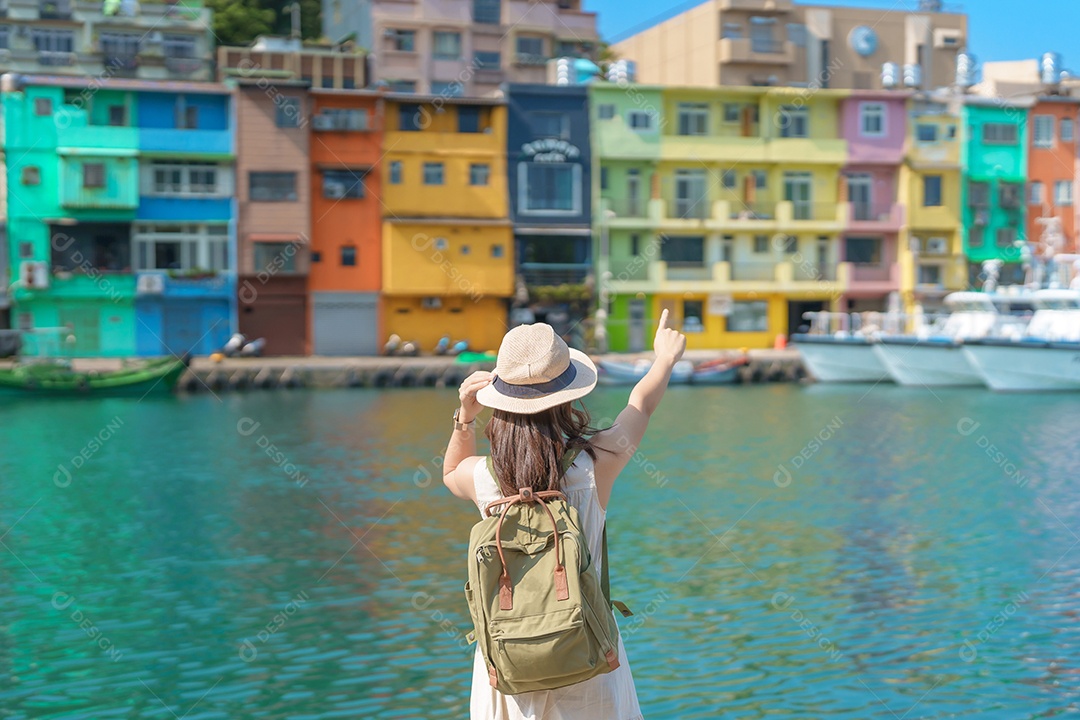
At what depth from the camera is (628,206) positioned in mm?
52531

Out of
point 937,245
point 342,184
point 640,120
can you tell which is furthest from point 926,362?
point 342,184

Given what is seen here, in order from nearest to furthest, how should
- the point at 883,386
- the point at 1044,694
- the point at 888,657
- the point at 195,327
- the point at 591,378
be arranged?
the point at 591,378 → the point at 1044,694 → the point at 888,657 → the point at 883,386 → the point at 195,327

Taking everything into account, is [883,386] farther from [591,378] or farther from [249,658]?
[591,378]

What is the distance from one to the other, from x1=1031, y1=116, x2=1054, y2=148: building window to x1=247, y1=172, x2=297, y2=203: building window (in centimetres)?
3069

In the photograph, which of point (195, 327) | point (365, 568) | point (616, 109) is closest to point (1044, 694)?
point (365, 568)

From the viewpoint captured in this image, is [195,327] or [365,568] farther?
[195,327]

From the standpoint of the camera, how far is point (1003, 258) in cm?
5584

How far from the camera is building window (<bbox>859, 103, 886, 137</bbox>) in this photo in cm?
5519

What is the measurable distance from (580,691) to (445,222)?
45842mm

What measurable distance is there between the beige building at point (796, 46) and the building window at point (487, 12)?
9.26 meters

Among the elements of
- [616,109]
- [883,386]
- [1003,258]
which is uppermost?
[616,109]

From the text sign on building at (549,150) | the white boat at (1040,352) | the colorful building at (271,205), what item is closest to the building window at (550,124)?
the text sign on building at (549,150)

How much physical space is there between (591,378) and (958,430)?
25.8 m

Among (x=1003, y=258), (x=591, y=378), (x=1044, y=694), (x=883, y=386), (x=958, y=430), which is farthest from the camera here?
(x=1003, y=258)
